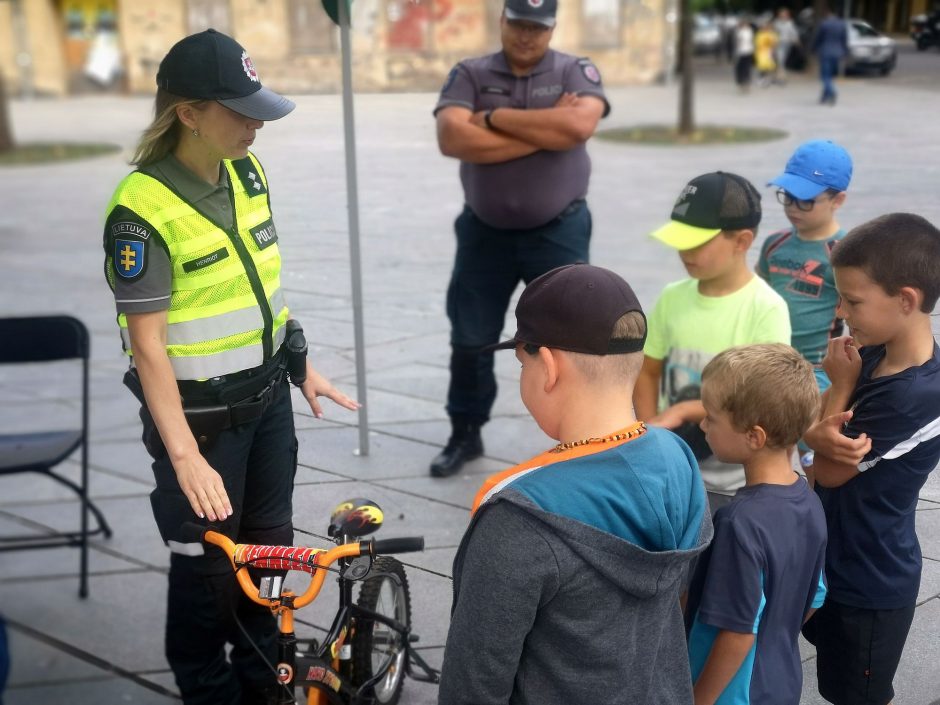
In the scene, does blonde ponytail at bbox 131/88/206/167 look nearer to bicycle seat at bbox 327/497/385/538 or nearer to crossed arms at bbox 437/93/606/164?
bicycle seat at bbox 327/497/385/538

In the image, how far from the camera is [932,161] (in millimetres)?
9477

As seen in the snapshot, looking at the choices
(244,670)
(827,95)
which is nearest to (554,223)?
(244,670)

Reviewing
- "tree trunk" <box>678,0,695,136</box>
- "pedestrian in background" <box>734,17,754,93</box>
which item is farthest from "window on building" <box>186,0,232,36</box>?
"pedestrian in background" <box>734,17,754,93</box>

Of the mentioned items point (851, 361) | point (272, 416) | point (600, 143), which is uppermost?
point (851, 361)

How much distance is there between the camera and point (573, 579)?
1.48 m

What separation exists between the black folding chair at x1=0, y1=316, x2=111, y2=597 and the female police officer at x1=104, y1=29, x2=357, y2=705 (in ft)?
3.85

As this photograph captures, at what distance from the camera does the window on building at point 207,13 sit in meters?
16.4

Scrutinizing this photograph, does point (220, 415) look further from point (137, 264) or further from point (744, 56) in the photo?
point (744, 56)

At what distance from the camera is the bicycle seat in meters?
2.52

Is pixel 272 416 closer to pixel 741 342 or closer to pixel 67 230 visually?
pixel 741 342

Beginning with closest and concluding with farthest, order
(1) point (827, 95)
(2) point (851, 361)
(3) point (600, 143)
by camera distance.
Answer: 1. (2) point (851, 361)
2. (3) point (600, 143)
3. (1) point (827, 95)

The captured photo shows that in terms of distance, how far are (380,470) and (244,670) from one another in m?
1.62

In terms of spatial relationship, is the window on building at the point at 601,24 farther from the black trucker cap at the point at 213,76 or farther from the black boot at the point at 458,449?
the black trucker cap at the point at 213,76

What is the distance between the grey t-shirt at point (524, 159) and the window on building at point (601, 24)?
74.9 feet
